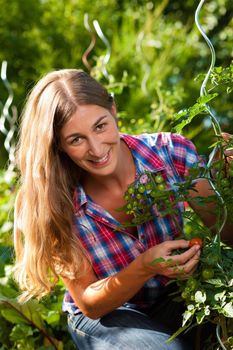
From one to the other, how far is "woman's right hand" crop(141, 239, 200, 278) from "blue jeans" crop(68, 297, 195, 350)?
0.29 meters

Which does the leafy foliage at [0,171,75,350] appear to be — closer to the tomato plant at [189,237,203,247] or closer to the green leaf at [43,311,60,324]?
the green leaf at [43,311,60,324]

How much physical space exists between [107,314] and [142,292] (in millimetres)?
149

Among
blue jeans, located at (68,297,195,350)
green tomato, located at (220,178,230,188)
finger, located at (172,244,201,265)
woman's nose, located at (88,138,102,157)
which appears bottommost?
blue jeans, located at (68,297,195,350)

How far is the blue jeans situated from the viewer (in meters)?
2.20

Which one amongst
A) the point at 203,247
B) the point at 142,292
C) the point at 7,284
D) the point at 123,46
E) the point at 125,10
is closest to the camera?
the point at 203,247

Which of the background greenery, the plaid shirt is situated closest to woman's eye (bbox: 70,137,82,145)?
the plaid shirt

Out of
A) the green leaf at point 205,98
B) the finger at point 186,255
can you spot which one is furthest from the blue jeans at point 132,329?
the green leaf at point 205,98

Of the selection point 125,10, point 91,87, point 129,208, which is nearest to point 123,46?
point 125,10

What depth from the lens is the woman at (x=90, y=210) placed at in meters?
2.26

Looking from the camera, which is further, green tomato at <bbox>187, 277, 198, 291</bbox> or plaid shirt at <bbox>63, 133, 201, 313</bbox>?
plaid shirt at <bbox>63, 133, 201, 313</bbox>

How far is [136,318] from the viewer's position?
233 cm

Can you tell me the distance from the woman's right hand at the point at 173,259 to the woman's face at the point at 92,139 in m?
0.37

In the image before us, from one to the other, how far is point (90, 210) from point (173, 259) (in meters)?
0.55

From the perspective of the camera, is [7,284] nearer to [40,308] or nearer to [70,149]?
[40,308]
